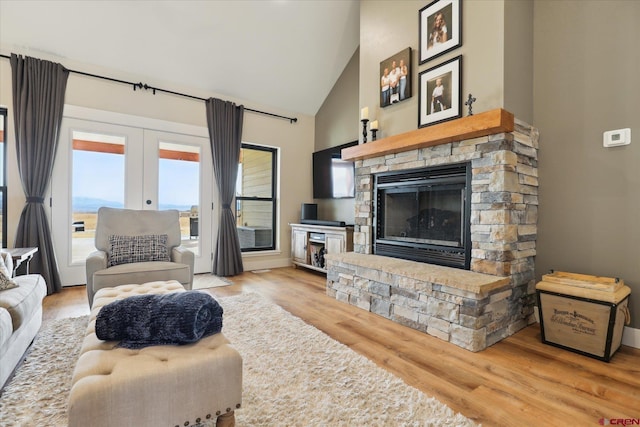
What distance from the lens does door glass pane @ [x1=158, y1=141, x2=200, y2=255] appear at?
13.8 feet

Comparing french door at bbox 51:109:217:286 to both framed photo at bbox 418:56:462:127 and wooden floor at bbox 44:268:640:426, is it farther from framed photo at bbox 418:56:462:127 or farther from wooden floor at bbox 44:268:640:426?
framed photo at bbox 418:56:462:127

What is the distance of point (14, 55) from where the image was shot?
3.22 m

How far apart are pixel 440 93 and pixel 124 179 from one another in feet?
12.5

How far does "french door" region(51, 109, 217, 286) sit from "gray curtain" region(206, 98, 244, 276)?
17 cm

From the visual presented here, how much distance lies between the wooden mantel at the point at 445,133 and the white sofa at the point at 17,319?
9.53 feet

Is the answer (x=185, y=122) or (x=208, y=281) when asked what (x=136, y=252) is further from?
(x=185, y=122)

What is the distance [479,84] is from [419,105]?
0.57 metres

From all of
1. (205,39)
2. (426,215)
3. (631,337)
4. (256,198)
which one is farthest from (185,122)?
(631,337)

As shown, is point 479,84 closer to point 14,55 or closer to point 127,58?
point 127,58

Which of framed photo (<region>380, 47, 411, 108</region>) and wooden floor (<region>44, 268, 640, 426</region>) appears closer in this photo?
wooden floor (<region>44, 268, 640, 426</region>)

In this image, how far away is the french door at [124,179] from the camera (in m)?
3.57

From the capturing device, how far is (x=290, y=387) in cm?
160

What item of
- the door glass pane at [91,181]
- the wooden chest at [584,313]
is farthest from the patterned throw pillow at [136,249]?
the wooden chest at [584,313]

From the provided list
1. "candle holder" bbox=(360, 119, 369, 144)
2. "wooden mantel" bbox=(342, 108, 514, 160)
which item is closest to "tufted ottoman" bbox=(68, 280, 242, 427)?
"wooden mantel" bbox=(342, 108, 514, 160)
